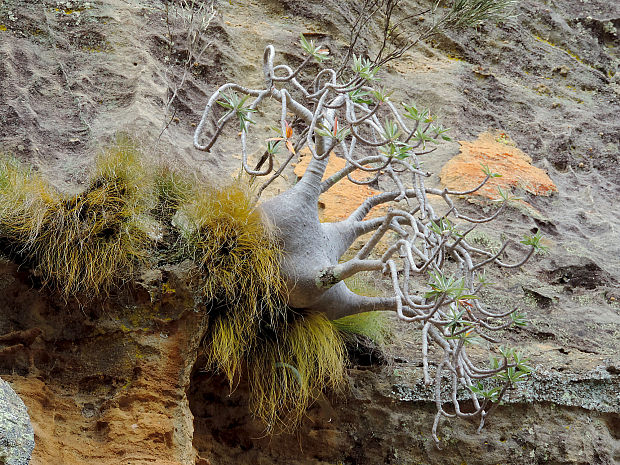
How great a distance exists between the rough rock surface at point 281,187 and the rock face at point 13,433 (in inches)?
26.0

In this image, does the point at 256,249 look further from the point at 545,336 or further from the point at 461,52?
→ the point at 461,52

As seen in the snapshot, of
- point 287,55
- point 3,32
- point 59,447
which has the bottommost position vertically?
point 59,447

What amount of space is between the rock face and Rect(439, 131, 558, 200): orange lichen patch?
359cm

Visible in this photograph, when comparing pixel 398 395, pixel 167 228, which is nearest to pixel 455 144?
pixel 398 395

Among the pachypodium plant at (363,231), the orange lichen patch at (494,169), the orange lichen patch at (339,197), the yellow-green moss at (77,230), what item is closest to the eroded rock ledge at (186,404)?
the yellow-green moss at (77,230)

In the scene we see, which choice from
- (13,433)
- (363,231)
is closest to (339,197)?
(363,231)

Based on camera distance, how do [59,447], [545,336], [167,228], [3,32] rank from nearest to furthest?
1. [59,447]
2. [167,228]
3. [545,336]
4. [3,32]

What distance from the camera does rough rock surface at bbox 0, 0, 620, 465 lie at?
2.69 meters

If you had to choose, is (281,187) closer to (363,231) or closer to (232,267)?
(363,231)

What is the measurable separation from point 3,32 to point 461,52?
13.5 ft

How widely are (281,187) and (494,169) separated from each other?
1.86 meters

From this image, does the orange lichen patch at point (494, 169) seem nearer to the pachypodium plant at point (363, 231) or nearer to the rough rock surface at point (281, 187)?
the rough rock surface at point (281, 187)

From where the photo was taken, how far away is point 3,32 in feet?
14.0

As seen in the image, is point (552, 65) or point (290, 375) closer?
point (290, 375)
